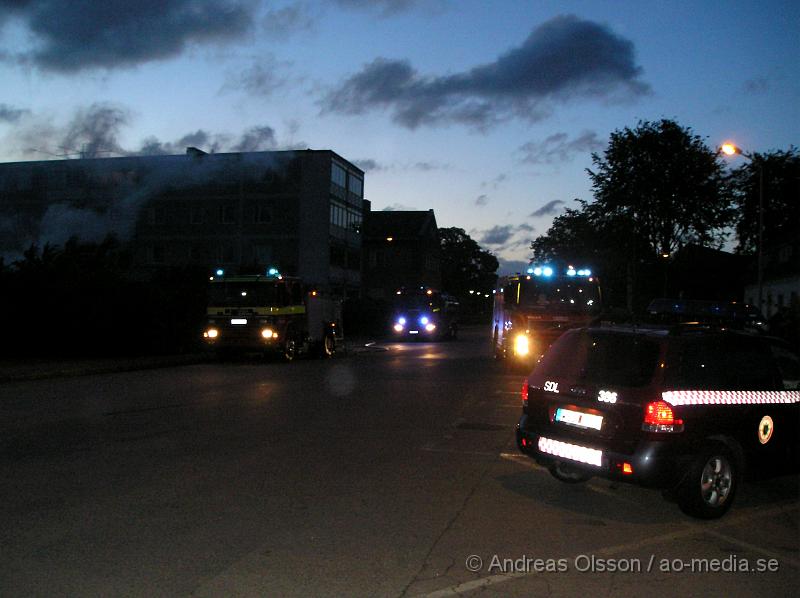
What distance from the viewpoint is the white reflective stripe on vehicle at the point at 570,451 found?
699cm

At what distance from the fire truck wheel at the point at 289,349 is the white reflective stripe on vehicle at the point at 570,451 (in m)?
18.5

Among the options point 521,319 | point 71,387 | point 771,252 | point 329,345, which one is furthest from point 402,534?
point 771,252

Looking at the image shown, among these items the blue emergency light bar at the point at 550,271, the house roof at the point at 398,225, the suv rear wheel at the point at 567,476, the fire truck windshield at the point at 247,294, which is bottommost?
the suv rear wheel at the point at 567,476

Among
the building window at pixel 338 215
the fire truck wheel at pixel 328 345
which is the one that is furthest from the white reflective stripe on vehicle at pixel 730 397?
the building window at pixel 338 215

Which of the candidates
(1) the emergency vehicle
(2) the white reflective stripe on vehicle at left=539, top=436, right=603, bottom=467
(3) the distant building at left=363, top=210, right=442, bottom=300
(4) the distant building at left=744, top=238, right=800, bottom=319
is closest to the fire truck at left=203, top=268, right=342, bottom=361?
(2) the white reflective stripe on vehicle at left=539, top=436, right=603, bottom=467

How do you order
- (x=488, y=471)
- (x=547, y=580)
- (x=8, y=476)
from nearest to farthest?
1. (x=547, y=580)
2. (x=8, y=476)
3. (x=488, y=471)

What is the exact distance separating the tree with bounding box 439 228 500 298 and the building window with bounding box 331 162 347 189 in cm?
5092

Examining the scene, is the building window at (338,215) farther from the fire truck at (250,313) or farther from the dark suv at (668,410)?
the dark suv at (668,410)

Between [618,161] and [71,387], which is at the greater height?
[618,161]

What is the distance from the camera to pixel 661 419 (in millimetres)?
6648

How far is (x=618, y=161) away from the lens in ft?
133

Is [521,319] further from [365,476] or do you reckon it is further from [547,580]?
[547,580]

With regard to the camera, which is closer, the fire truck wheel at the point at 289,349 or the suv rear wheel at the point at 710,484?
the suv rear wheel at the point at 710,484

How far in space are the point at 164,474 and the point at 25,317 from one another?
816 inches
